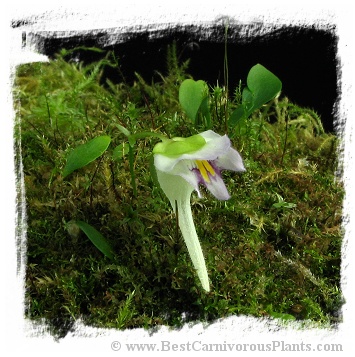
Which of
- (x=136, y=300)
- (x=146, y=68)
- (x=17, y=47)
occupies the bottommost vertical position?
(x=136, y=300)

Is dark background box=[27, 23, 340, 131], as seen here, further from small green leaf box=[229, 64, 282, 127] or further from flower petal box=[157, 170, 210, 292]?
flower petal box=[157, 170, 210, 292]

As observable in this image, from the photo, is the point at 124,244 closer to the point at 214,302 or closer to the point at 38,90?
the point at 214,302

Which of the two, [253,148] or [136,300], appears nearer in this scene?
[136,300]

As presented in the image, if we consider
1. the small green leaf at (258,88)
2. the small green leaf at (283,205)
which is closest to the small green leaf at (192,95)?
the small green leaf at (258,88)

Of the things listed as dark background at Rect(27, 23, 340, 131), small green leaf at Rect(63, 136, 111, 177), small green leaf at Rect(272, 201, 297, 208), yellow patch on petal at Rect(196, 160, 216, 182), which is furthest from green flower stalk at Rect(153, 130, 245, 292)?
dark background at Rect(27, 23, 340, 131)

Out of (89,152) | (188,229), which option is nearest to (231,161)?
(188,229)

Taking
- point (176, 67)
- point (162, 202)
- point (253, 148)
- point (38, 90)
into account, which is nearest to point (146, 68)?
point (176, 67)

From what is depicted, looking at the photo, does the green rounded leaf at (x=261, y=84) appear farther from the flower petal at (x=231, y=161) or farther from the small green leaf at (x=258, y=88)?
the flower petal at (x=231, y=161)
